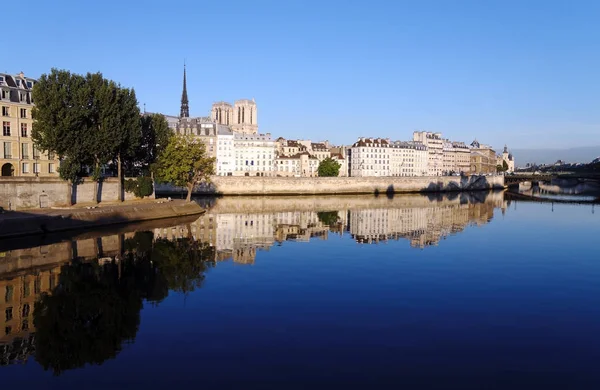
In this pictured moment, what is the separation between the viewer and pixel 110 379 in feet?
48.5

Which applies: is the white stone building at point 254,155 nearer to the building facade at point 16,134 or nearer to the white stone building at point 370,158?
the white stone building at point 370,158

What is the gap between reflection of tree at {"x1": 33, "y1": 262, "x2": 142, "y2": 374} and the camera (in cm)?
1684

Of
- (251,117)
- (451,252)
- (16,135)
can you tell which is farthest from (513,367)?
(251,117)

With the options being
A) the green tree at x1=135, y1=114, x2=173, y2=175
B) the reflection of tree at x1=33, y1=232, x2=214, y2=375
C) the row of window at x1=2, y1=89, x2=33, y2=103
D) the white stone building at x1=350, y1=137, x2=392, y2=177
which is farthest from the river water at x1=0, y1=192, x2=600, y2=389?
the white stone building at x1=350, y1=137, x2=392, y2=177

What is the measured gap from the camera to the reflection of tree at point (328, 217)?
5638 cm

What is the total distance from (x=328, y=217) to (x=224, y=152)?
7720 centimetres

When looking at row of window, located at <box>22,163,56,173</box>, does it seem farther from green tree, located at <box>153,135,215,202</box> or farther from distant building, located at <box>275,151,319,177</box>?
distant building, located at <box>275,151,319,177</box>

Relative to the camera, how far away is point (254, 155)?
5566 inches

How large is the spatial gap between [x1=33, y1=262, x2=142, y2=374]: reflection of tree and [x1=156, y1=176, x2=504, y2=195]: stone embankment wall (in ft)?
225

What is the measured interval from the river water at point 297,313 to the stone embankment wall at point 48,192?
38.5 ft

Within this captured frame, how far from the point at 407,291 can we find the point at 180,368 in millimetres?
12419

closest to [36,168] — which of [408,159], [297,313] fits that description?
[297,313]

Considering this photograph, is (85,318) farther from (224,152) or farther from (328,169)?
(224,152)

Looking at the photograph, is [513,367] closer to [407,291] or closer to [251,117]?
[407,291]
